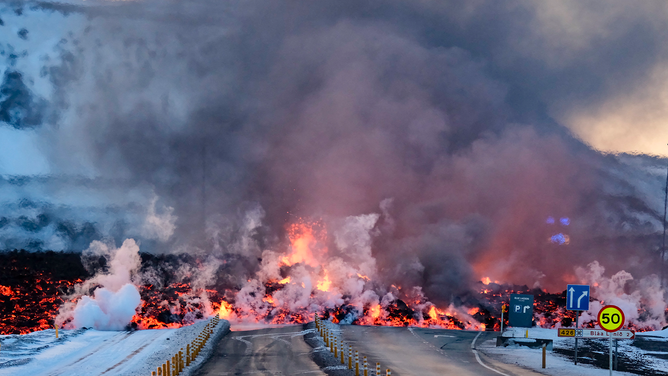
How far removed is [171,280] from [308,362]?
49.8 m

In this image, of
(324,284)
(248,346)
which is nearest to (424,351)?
(248,346)

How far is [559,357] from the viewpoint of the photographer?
39656 millimetres

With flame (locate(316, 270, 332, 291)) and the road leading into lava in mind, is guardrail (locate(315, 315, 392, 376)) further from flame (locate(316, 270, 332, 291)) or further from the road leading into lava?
flame (locate(316, 270, 332, 291))

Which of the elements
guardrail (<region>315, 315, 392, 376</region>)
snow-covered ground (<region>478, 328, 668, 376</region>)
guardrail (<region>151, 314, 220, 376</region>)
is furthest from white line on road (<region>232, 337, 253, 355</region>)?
snow-covered ground (<region>478, 328, 668, 376</region>)

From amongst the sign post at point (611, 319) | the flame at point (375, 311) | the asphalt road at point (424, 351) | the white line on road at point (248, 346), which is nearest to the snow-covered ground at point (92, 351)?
the white line on road at point (248, 346)

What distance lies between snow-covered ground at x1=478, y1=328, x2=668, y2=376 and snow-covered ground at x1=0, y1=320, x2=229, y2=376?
2035 cm

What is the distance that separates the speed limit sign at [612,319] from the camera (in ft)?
68.2

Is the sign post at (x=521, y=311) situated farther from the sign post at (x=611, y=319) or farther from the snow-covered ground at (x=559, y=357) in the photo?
the sign post at (x=611, y=319)

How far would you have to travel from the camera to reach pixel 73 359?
42188 mm

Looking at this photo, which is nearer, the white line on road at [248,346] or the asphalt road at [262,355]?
the asphalt road at [262,355]

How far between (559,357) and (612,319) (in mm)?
20664

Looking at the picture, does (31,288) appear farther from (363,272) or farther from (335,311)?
(363,272)

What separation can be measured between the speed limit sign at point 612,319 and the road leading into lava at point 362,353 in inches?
443

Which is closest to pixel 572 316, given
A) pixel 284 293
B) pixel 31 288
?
pixel 284 293
